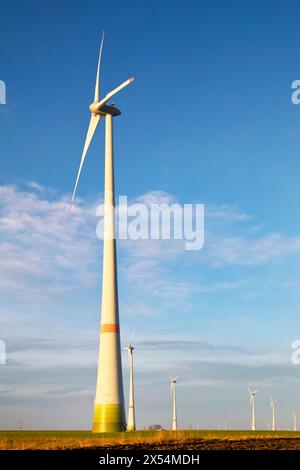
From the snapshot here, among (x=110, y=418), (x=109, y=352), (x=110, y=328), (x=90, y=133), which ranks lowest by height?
(x=110, y=418)

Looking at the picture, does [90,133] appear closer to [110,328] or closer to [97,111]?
[97,111]

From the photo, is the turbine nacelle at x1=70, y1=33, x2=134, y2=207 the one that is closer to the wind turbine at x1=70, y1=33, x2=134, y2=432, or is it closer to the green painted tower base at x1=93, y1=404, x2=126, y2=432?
the wind turbine at x1=70, y1=33, x2=134, y2=432

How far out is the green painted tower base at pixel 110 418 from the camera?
2933 inches

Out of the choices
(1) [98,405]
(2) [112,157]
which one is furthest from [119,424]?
(2) [112,157]

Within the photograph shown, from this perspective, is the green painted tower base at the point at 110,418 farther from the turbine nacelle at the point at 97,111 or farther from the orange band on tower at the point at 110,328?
the turbine nacelle at the point at 97,111

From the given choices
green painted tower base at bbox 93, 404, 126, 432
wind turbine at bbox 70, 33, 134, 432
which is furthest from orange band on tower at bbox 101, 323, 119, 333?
green painted tower base at bbox 93, 404, 126, 432

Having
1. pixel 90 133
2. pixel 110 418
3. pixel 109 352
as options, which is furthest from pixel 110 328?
pixel 90 133

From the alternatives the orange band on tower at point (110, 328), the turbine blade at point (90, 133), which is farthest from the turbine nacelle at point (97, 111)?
the orange band on tower at point (110, 328)

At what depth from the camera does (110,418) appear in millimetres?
74625

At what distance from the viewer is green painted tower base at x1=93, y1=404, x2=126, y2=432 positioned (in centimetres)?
7450

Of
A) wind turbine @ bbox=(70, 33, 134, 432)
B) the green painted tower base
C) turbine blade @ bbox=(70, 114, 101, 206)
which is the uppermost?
turbine blade @ bbox=(70, 114, 101, 206)
